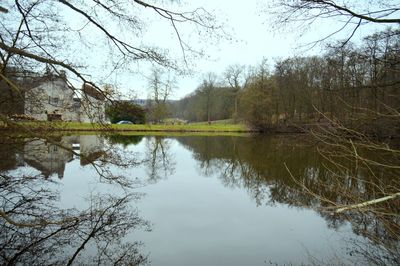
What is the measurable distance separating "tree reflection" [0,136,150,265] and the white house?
2.09 feet

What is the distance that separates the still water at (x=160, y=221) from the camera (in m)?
5.21

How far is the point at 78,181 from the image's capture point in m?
10.6

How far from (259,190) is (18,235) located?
651cm

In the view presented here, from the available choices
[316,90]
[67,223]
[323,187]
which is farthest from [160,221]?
[316,90]

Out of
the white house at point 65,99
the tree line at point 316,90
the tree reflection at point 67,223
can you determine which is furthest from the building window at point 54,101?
the tree line at point 316,90

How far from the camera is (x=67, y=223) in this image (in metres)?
6.31

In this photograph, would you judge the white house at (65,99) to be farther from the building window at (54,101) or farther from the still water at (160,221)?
the still water at (160,221)

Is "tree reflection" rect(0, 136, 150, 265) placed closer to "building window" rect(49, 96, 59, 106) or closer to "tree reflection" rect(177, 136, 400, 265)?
"building window" rect(49, 96, 59, 106)

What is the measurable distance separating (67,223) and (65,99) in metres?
2.19

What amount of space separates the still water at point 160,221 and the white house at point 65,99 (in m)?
0.66

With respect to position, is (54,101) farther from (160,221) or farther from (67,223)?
(160,221)

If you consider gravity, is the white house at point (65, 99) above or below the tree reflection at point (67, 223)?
above

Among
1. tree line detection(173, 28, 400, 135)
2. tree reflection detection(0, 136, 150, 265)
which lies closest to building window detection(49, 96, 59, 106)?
tree reflection detection(0, 136, 150, 265)

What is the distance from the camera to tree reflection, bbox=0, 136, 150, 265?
4.98 metres
